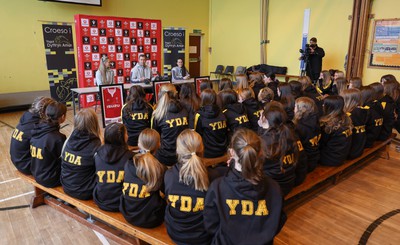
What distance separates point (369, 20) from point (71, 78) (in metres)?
7.78

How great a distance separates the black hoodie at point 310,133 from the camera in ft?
9.43

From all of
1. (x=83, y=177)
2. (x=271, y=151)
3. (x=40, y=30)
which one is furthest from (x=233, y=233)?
(x=40, y=30)

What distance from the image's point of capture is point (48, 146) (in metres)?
2.57

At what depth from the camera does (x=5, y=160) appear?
4.14 metres

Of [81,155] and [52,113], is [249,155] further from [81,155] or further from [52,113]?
[52,113]

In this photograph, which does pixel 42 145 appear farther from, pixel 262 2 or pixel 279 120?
pixel 262 2

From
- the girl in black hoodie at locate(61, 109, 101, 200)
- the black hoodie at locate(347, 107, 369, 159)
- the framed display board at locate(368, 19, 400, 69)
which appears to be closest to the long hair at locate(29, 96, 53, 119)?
the girl in black hoodie at locate(61, 109, 101, 200)

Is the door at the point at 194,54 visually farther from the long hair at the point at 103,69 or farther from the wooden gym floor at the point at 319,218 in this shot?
the wooden gym floor at the point at 319,218

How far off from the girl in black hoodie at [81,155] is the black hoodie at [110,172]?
20 centimetres

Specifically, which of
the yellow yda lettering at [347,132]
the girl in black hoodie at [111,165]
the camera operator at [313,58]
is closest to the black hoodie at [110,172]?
the girl in black hoodie at [111,165]

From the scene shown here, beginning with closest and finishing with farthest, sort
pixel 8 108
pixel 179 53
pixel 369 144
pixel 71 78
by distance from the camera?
pixel 369 144
pixel 8 108
pixel 71 78
pixel 179 53

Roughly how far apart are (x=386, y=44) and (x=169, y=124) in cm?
639

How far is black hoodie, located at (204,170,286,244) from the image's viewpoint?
1618 millimetres

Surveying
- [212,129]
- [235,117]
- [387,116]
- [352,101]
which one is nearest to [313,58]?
[387,116]
